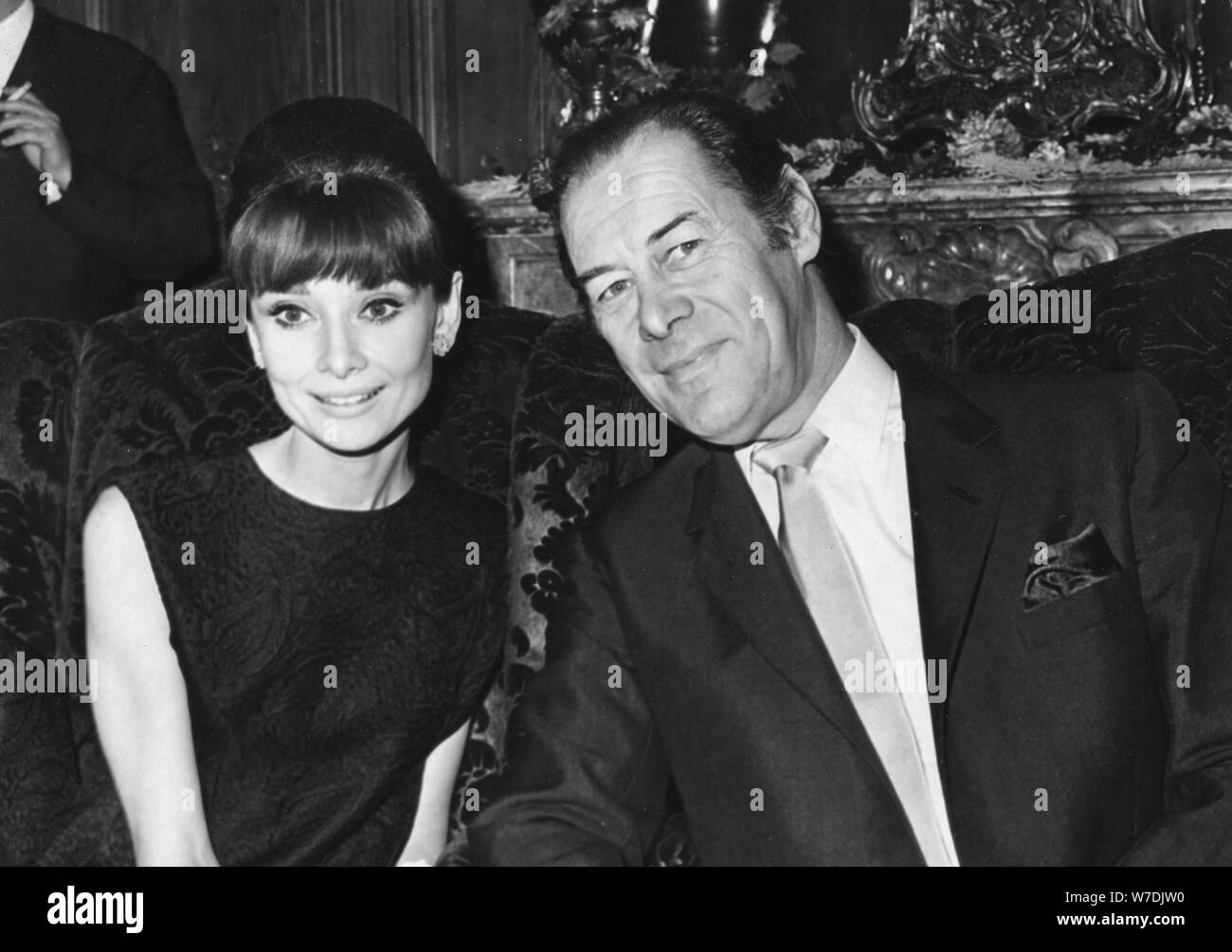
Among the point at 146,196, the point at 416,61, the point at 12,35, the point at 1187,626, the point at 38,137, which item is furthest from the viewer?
the point at 416,61

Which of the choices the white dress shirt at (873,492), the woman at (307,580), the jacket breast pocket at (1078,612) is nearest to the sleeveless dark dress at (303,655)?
the woman at (307,580)

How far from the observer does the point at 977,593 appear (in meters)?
1.55

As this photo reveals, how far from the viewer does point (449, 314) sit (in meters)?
1.80

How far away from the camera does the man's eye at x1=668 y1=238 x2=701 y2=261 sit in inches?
65.7

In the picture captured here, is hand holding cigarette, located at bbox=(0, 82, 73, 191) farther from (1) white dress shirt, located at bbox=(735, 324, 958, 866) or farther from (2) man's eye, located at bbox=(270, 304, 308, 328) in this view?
(1) white dress shirt, located at bbox=(735, 324, 958, 866)

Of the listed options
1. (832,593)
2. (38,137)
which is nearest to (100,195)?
(38,137)

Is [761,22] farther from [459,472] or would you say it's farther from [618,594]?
[618,594]

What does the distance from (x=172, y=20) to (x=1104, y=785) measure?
8.23 feet

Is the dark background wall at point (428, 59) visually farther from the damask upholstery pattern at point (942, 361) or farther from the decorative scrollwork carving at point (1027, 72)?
the damask upholstery pattern at point (942, 361)

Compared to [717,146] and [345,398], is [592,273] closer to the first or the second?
[717,146]

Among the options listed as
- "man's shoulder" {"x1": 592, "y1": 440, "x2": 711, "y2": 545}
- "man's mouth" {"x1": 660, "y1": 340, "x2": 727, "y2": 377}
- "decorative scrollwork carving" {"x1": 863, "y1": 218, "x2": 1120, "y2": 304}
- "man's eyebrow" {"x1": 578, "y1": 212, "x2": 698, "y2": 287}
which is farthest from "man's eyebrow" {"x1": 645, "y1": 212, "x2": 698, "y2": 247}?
"decorative scrollwork carving" {"x1": 863, "y1": 218, "x2": 1120, "y2": 304}

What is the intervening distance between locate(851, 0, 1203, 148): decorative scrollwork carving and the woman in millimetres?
1318

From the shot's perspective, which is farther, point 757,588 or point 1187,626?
point 757,588

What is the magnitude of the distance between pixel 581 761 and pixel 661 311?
555 mm
